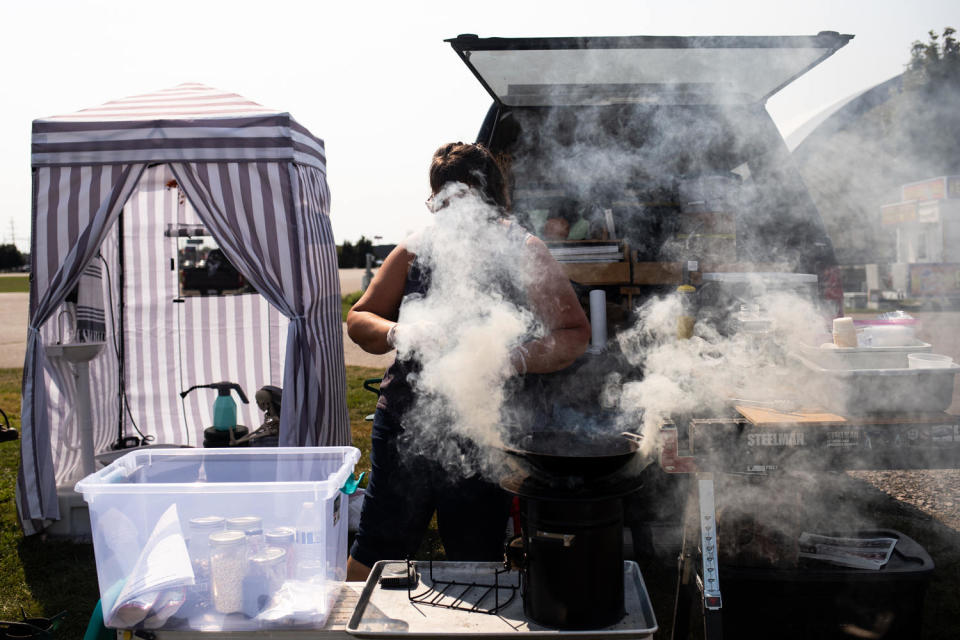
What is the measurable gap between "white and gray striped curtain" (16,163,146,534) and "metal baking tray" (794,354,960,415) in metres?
3.98

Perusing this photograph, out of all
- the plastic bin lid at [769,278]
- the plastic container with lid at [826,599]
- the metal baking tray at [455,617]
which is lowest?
the plastic container with lid at [826,599]

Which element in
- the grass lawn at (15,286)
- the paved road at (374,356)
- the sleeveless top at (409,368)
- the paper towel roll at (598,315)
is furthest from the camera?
the grass lawn at (15,286)

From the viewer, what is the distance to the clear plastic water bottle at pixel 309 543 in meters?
1.90

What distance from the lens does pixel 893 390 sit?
225 cm

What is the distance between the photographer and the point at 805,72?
344 cm

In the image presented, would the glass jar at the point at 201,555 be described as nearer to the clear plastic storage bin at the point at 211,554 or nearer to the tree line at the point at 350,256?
the clear plastic storage bin at the point at 211,554

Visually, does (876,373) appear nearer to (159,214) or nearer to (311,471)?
(311,471)

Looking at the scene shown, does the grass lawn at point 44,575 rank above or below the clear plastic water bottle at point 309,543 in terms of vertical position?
below

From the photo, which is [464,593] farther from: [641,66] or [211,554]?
[641,66]

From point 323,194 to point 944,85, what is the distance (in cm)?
926

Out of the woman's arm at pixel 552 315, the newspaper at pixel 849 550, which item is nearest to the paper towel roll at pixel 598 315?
the newspaper at pixel 849 550

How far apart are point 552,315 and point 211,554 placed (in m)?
1.16

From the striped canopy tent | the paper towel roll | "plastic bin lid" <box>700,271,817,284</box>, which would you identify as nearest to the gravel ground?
"plastic bin lid" <box>700,271,817,284</box>

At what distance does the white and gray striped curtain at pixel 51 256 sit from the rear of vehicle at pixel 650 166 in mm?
2317
